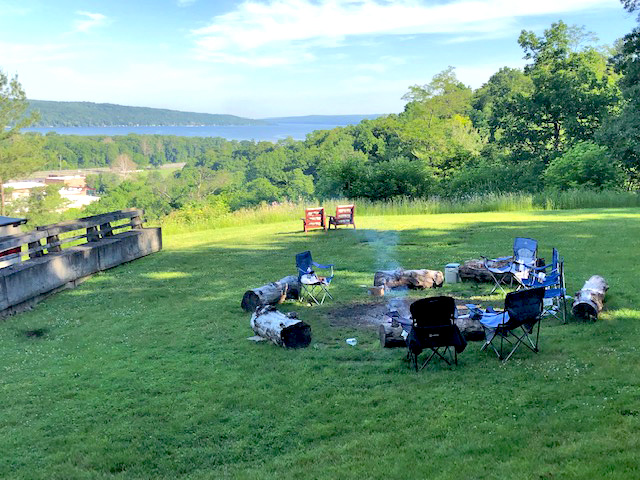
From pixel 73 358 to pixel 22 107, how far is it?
54.6 m

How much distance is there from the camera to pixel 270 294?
10.3m

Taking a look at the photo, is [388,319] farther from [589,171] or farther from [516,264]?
[589,171]

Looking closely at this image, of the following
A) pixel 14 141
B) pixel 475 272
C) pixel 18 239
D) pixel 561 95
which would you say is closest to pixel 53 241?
pixel 18 239

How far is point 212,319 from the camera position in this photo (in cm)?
998

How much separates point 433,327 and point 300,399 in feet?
6.00

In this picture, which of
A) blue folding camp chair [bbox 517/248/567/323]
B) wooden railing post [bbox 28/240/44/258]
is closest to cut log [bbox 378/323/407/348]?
blue folding camp chair [bbox 517/248/567/323]

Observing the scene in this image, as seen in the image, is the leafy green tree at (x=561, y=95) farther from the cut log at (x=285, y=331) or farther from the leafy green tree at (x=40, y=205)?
the leafy green tree at (x=40, y=205)

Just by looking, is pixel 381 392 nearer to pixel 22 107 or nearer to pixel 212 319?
pixel 212 319

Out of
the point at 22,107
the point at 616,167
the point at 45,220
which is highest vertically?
the point at 22,107

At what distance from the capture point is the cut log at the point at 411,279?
1105 centimetres

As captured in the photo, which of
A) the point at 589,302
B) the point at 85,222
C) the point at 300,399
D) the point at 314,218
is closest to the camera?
the point at 300,399

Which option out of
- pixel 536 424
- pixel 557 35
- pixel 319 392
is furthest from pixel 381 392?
pixel 557 35

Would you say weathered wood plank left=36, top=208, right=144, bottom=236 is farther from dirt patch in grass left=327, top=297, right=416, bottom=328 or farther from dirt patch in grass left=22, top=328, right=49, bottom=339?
dirt patch in grass left=327, top=297, right=416, bottom=328

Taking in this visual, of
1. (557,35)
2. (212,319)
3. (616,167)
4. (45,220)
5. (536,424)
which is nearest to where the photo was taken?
(536,424)
